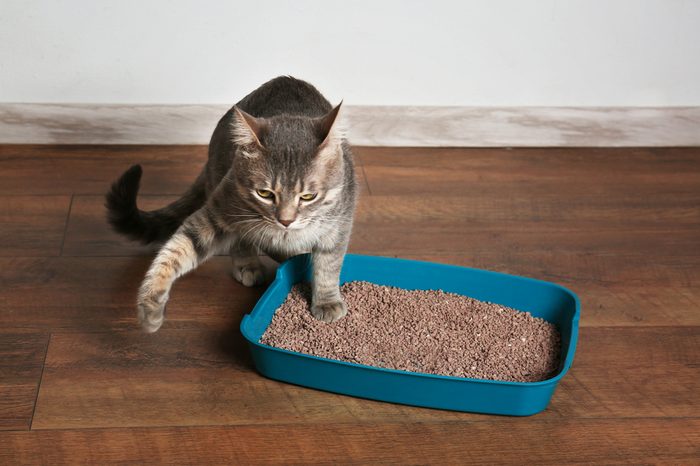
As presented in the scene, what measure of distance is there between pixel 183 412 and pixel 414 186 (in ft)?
3.69

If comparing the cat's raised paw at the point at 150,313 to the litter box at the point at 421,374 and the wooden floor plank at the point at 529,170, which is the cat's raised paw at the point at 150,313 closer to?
the litter box at the point at 421,374

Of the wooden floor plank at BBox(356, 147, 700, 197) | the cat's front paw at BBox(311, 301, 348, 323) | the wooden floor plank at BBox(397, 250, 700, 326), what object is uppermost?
the wooden floor plank at BBox(356, 147, 700, 197)

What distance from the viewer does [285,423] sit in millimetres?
1611

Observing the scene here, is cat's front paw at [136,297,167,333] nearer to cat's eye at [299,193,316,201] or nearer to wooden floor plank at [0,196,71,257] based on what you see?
cat's eye at [299,193,316,201]

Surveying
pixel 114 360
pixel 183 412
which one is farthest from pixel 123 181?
pixel 183 412

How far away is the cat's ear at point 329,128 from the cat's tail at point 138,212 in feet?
1.72

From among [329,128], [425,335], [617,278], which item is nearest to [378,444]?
[425,335]

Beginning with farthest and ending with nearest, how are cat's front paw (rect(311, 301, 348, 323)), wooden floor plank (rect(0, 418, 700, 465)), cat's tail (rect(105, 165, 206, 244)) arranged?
cat's tail (rect(105, 165, 206, 244)), cat's front paw (rect(311, 301, 348, 323)), wooden floor plank (rect(0, 418, 700, 465))

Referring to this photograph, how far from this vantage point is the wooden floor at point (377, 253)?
157cm

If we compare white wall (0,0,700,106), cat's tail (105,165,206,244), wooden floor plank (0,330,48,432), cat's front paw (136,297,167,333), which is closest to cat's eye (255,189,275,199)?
cat's front paw (136,297,167,333)

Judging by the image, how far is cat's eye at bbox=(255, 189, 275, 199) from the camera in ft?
5.49

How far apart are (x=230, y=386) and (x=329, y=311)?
274mm

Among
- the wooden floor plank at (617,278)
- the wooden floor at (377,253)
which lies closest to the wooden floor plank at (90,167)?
the wooden floor at (377,253)

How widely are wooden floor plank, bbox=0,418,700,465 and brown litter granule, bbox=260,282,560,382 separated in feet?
0.42
